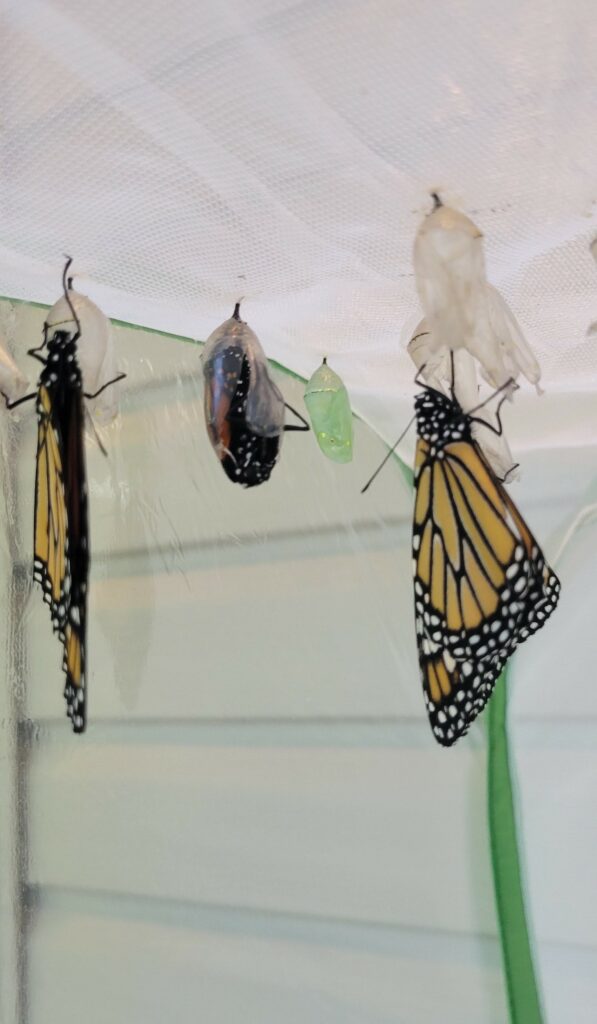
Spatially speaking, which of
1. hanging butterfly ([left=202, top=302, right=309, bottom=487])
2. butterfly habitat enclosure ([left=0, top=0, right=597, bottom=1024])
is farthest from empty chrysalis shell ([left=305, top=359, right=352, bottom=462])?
hanging butterfly ([left=202, top=302, right=309, bottom=487])

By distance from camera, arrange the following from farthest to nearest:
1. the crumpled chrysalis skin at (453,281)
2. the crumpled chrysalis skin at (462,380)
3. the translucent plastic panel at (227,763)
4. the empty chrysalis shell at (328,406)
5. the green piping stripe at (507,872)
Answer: the translucent plastic panel at (227,763), the green piping stripe at (507,872), the empty chrysalis shell at (328,406), the crumpled chrysalis skin at (462,380), the crumpled chrysalis skin at (453,281)

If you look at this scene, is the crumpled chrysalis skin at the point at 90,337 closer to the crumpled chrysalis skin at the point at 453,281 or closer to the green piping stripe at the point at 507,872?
the crumpled chrysalis skin at the point at 453,281

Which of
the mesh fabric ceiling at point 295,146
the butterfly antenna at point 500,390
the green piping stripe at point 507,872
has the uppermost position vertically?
the mesh fabric ceiling at point 295,146

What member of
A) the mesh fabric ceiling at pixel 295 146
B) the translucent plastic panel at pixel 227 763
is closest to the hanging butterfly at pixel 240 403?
the mesh fabric ceiling at pixel 295 146

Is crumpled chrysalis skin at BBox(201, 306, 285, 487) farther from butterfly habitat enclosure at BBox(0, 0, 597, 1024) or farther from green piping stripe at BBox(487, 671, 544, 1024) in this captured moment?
green piping stripe at BBox(487, 671, 544, 1024)

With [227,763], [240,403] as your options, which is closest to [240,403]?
[240,403]

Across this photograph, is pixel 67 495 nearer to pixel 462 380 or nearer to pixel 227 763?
pixel 462 380
